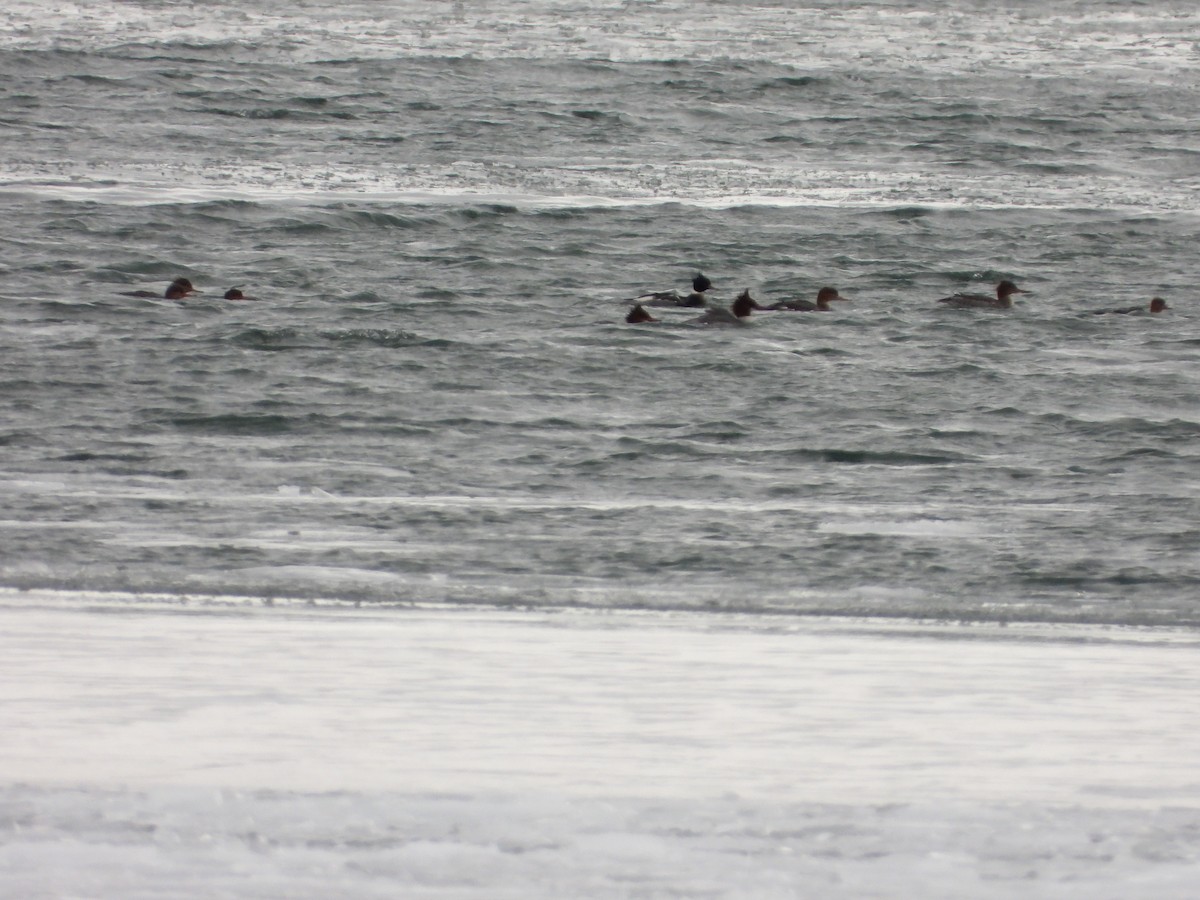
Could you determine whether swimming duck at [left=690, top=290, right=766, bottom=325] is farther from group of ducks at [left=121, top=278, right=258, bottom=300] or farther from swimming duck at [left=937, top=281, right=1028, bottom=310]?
group of ducks at [left=121, top=278, right=258, bottom=300]

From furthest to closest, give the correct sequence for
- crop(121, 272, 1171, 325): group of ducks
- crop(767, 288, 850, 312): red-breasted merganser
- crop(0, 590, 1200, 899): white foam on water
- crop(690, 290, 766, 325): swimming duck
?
crop(767, 288, 850, 312): red-breasted merganser, crop(121, 272, 1171, 325): group of ducks, crop(690, 290, 766, 325): swimming duck, crop(0, 590, 1200, 899): white foam on water

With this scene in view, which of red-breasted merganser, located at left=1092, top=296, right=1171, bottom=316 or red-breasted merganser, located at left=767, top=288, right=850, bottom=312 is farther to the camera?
red-breasted merganser, located at left=767, top=288, right=850, bottom=312

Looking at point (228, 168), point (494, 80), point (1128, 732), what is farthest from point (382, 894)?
point (494, 80)

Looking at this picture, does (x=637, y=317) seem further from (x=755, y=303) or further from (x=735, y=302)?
(x=755, y=303)

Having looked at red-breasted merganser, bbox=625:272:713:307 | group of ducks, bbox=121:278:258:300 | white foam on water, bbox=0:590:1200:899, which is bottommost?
red-breasted merganser, bbox=625:272:713:307

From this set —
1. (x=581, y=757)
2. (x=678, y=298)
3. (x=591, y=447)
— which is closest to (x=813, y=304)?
(x=678, y=298)

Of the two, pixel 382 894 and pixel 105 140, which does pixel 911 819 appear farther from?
pixel 105 140

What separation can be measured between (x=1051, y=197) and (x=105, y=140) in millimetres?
9324

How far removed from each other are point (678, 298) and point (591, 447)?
5.60 m

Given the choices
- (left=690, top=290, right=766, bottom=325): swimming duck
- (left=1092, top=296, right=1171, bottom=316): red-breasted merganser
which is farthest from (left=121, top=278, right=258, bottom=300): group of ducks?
(left=1092, top=296, right=1171, bottom=316): red-breasted merganser

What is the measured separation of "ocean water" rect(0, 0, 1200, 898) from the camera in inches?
190

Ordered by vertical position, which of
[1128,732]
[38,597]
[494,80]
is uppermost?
[1128,732]

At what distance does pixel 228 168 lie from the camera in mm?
21484

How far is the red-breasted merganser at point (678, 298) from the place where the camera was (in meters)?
16.1
